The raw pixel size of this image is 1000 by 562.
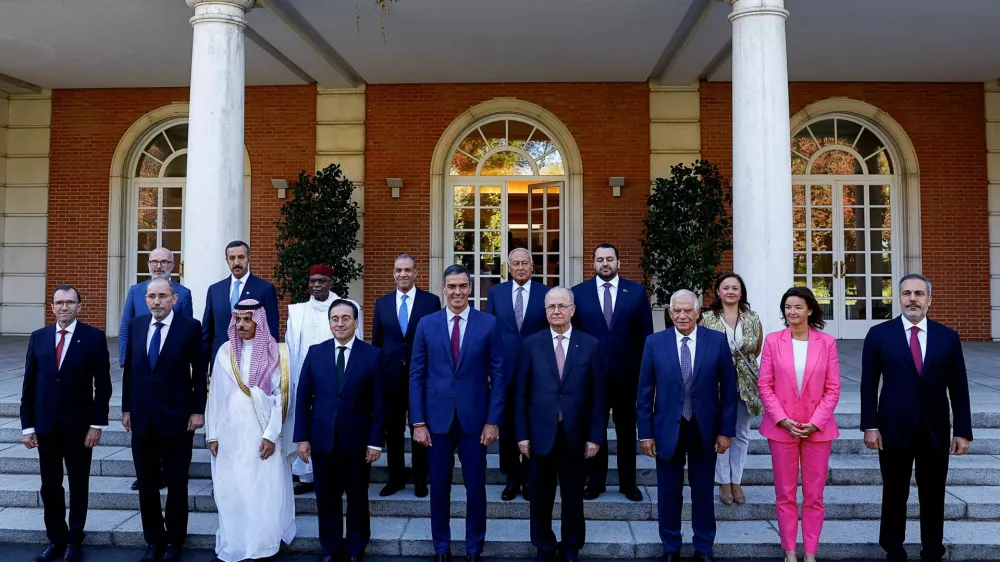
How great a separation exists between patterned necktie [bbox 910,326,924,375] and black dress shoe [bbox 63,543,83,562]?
4879 millimetres

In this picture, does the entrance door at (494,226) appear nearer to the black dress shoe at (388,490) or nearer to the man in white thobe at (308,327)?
the man in white thobe at (308,327)

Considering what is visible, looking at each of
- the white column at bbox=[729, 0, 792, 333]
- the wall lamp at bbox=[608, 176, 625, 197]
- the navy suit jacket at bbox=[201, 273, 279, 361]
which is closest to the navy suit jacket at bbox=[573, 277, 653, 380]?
the white column at bbox=[729, 0, 792, 333]

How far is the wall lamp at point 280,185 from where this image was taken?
9.96 meters

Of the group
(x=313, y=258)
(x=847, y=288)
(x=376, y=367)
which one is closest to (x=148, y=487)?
(x=376, y=367)

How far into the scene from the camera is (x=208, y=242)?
615 centimetres

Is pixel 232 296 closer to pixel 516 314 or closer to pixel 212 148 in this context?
pixel 516 314

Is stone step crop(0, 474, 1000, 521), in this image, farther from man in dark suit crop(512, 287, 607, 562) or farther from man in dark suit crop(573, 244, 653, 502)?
man in dark suit crop(512, 287, 607, 562)

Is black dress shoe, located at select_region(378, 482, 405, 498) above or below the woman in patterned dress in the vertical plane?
below

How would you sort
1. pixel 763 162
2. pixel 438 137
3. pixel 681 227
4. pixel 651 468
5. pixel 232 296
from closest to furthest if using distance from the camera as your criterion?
pixel 232 296
pixel 651 468
pixel 763 162
pixel 681 227
pixel 438 137

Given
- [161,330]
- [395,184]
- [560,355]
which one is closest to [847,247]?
[395,184]

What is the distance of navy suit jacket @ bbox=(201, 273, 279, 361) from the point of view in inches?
179

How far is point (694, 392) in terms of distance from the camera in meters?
3.60

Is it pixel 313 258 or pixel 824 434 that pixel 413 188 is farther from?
pixel 824 434

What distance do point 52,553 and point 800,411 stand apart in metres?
4.34
